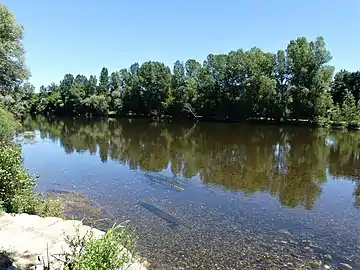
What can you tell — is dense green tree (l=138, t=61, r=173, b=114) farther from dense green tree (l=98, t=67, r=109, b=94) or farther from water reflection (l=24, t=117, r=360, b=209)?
water reflection (l=24, t=117, r=360, b=209)

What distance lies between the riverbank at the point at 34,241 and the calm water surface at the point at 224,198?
2.69m

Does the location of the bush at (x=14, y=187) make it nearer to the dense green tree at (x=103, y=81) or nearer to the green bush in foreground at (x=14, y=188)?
the green bush in foreground at (x=14, y=188)

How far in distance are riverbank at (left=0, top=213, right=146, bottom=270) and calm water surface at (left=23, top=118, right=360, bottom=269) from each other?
2.69 meters

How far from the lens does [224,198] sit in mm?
15930

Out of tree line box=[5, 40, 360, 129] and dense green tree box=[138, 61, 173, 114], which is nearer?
tree line box=[5, 40, 360, 129]

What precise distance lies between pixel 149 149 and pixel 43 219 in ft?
70.6

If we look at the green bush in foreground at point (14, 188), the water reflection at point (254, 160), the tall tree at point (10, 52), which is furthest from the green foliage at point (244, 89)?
the green bush in foreground at point (14, 188)

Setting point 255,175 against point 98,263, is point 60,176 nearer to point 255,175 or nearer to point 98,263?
point 255,175

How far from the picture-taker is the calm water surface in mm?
10281

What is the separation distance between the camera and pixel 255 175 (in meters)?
20.9

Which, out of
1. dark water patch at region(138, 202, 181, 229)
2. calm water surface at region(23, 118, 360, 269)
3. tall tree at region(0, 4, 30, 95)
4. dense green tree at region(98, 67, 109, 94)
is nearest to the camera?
calm water surface at region(23, 118, 360, 269)

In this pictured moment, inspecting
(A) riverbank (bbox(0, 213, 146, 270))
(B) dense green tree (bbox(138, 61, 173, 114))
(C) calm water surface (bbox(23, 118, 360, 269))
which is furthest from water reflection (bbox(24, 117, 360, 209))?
(B) dense green tree (bbox(138, 61, 173, 114))

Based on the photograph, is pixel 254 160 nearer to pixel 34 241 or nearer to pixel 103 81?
pixel 34 241

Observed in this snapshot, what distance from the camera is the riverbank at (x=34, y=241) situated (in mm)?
6941
